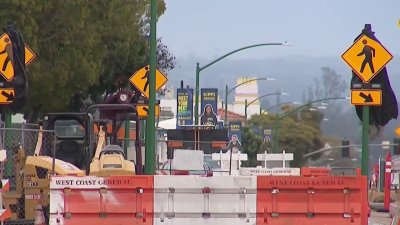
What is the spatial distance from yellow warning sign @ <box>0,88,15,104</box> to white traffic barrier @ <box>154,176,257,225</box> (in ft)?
19.2

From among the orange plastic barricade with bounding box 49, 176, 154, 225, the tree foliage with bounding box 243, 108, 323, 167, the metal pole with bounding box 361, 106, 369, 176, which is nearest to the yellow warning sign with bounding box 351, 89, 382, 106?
the metal pole with bounding box 361, 106, 369, 176

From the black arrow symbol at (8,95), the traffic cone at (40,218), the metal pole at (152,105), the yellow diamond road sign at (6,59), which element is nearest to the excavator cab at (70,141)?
the metal pole at (152,105)

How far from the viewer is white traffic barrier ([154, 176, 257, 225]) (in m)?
17.0

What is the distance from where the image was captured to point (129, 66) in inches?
1784

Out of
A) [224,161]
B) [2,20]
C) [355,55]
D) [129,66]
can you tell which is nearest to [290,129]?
[129,66]

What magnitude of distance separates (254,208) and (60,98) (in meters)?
19.6

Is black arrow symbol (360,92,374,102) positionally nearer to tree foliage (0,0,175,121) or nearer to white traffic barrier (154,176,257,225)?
white traffic barrier (154,176,257,225)

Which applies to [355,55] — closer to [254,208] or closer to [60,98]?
[254,208]

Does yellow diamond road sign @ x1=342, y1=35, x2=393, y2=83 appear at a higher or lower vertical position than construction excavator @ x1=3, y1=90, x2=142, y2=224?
higher

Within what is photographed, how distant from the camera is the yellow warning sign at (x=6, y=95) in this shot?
21.8 meters

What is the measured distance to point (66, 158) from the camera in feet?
80.7

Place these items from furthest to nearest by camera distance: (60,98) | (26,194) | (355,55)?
(60,98)
(26,194)
(355,55)

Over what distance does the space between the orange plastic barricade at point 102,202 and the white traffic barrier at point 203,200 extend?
172mm

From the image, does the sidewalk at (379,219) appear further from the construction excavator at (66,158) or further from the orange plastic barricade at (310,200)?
the orange plastic barricade at (310,200)
